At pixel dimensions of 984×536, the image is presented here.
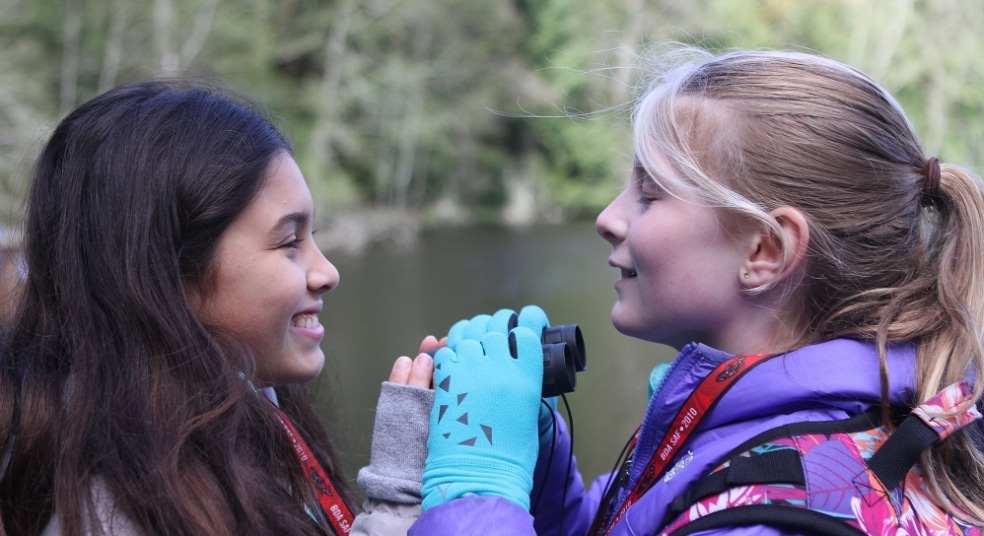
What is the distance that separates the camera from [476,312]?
736 centimetres

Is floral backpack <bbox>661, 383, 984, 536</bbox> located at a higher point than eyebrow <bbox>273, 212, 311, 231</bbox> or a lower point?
lower

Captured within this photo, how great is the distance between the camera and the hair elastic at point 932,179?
132 centimetres

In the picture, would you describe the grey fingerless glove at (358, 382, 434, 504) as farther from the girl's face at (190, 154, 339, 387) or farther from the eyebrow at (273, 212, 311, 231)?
the eyebrow at (273, 212, 311, 231)

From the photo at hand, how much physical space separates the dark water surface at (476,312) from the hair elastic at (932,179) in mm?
1531

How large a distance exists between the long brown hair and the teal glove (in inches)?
11.0

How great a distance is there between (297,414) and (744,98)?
1069 millimetres

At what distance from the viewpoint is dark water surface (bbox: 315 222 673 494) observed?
16.2 feet

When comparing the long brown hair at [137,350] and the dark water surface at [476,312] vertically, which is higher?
the long brown hair at [137,350]

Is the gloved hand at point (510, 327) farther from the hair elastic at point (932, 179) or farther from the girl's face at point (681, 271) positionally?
the hair elastic at point (932, 179)

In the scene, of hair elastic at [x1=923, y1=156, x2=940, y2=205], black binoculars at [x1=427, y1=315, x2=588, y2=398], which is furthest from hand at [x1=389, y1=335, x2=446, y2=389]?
hair elastic at [x1=923, y1=156, x2=940, y2=205]

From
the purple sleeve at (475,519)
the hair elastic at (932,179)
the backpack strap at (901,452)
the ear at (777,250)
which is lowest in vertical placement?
the purple sleeve at (475,519)

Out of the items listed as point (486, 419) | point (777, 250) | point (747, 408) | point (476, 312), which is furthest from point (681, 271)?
point (476, 312)

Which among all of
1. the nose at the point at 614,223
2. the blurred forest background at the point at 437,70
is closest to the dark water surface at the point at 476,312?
the nose at the point at 614,223

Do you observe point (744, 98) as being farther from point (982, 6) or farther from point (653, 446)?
point (982, 6)
